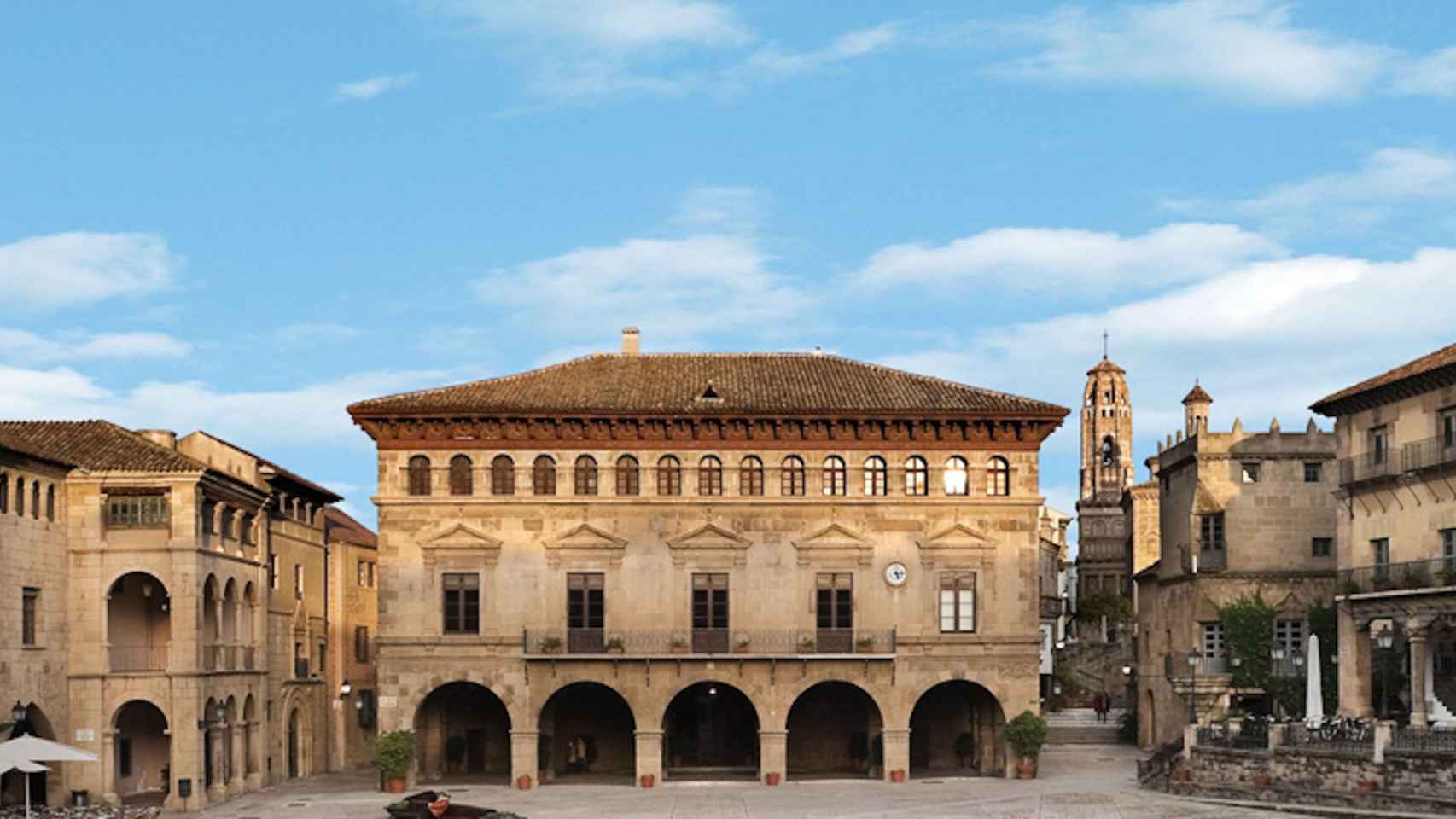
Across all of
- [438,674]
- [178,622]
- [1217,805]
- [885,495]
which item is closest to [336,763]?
[438,674]

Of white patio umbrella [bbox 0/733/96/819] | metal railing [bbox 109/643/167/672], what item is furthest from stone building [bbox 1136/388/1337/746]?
white patio umbrella [bbox 0/733/96/819]

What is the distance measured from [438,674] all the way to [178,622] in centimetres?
821

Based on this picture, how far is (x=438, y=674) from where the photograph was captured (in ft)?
187

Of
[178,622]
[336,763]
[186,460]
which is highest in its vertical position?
[186,460]

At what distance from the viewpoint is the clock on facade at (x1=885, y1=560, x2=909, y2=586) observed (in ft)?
188

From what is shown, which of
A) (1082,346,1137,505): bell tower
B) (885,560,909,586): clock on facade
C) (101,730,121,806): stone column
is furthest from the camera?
(1082,346,1137,505): bell tower

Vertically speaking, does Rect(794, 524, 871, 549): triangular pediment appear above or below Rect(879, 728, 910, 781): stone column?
above

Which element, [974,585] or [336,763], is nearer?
[974,585]

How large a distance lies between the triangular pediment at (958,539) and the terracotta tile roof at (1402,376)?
11.1 metres

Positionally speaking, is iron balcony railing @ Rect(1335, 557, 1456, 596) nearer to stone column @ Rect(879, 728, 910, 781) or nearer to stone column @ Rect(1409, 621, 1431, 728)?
stone column @ Rect(1409, 621, 1431, 728)

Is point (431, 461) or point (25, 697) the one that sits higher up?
point (431, 461)

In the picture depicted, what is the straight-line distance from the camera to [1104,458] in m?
134

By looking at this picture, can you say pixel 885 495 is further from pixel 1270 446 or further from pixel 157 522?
pixel 157 522

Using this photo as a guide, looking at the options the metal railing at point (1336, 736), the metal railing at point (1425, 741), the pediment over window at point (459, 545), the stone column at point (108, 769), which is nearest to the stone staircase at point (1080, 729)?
the metal railing at point (1336, 736)
